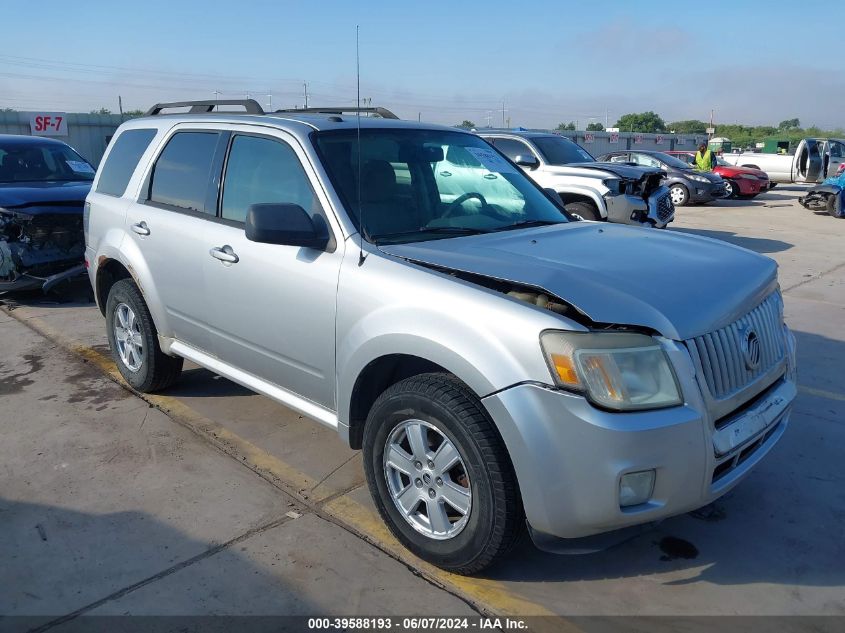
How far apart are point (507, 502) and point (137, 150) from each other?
3.75 meters

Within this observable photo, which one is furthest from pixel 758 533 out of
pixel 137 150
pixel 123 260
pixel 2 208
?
pixel 2 208

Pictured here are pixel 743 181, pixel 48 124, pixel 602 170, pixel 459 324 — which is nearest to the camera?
pixel 459 324

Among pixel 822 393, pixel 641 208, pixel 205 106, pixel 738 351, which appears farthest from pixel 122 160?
pixel 641 208

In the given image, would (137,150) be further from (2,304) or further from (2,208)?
(2,304)

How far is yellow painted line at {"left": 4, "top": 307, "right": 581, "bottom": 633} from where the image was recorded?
9.40 feet

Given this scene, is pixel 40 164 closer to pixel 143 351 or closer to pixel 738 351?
pixel 143 351

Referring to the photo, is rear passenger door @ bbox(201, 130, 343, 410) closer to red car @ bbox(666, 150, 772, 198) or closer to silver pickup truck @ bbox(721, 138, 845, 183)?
red car @ bbox(666, 150, 772, 198)

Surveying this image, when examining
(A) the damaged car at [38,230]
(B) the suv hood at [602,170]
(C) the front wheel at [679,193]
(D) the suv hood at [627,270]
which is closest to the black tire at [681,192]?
(C) the front wheel at [679,193]

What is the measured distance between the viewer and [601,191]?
1036 cm

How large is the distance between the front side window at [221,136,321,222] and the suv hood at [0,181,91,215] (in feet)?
14.4

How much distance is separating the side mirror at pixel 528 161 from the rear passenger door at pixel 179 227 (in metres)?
7.01

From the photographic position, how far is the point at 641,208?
1054 centimetres

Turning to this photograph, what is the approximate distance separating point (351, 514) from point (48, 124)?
1862cm

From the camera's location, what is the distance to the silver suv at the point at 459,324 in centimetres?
258
